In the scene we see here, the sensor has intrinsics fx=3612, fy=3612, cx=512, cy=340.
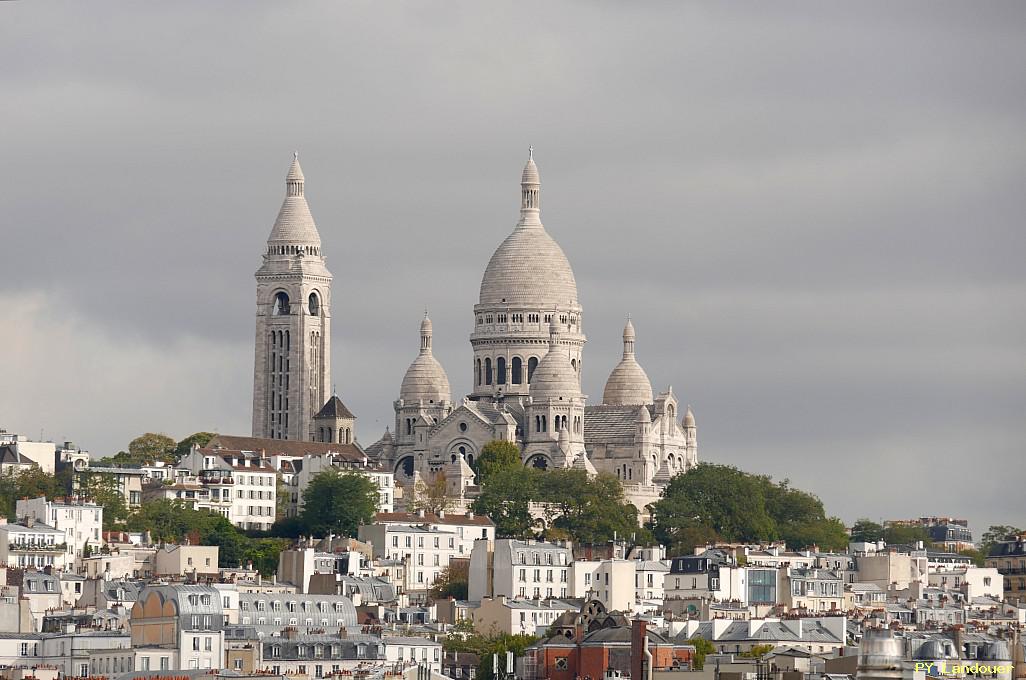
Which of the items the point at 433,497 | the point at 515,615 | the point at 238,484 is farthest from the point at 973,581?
the point at 238,484

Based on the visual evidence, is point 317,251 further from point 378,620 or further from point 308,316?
point 378,620

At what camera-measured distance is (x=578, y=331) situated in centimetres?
17875

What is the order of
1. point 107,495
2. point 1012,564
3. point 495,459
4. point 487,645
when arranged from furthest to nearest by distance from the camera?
1. point 495,459
2. point 1012,564
3. point 107,495
4. point 487,645

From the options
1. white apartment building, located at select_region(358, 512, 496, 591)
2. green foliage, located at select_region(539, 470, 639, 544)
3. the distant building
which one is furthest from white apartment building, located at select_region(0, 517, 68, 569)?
the distant building

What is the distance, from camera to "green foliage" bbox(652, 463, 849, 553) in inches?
5920

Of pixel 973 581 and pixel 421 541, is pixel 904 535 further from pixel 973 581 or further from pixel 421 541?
pixel 421 541

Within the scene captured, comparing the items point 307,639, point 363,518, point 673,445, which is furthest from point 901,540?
point 307,639

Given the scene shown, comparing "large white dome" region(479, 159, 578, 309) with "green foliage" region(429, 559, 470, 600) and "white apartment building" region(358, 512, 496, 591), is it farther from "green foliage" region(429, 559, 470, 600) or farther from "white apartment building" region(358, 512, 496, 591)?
"green foliage" region(429, 559, 470, 600)

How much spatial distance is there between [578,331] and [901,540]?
2004 cm

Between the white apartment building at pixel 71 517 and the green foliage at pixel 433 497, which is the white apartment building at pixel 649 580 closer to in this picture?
the white apartment building at pixel 71 517

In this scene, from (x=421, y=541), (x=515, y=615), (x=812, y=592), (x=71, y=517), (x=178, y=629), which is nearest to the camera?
(x=178, y=629)

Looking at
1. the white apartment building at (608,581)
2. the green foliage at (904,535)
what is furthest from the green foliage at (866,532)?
the white apartment building at (608,581)

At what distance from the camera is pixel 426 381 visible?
567ft

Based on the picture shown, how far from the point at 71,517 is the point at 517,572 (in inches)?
703
